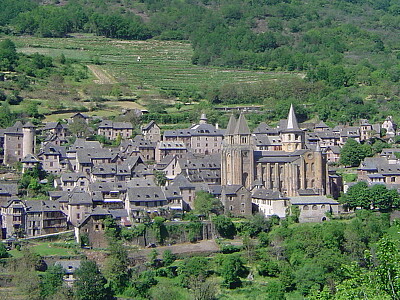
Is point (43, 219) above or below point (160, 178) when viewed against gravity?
below

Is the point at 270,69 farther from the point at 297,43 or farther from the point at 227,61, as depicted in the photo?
the point at 297,43

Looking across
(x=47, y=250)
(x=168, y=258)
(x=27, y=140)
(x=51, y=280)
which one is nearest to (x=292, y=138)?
(x=168, y=258)

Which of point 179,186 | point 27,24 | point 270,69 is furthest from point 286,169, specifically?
point 27,24

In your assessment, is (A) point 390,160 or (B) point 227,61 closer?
(A) point 390,160

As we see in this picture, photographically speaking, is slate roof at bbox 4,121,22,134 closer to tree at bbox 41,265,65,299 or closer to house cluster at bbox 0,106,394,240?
house cluster at bbox 0,106,394,240

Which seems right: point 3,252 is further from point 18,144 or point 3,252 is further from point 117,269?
point 18,144

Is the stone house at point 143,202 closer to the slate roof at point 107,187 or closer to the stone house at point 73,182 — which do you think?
the slate roof at point 107,187

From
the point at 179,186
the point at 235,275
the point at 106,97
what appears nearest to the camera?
the point at 235,275
